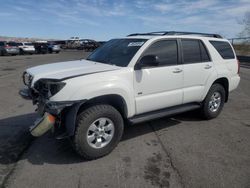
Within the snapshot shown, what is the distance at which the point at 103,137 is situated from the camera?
3875 mm

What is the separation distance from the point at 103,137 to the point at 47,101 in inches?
40.4

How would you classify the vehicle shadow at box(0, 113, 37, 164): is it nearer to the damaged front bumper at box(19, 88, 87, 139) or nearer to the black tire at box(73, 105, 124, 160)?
the damaged front bumper at box(19, 88, 87, 139)

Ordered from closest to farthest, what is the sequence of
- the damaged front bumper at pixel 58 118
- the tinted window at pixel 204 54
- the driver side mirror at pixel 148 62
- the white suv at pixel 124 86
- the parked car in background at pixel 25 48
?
the damaged front bumper at pixel 58 118 < the white suv at pixel 124 86 < the driver side mirror at pixel 148 62 < the tinted window at pixel 204 54 < the parked car in background at pixel 25 48

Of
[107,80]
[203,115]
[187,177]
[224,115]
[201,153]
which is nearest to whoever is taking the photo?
[187,177]

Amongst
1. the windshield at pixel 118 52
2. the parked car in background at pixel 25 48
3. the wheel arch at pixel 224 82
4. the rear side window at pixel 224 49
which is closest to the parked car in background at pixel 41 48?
the parked car in background at pixel 25 48

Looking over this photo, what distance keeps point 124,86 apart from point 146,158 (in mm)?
1166

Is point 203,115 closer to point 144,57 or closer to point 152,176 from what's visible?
point 144,57

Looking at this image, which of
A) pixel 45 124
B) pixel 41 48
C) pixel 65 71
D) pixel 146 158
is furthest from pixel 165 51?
pixel 41 48

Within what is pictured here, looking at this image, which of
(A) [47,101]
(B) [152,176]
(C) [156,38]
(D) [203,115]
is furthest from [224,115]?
(A) [47,101]

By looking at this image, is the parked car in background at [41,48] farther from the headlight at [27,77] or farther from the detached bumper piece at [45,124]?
the detached bumper piece at [45,124]

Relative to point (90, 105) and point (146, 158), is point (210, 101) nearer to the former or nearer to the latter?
point (146, 158)

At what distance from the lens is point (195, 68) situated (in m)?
4.97

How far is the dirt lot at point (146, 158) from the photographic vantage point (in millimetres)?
3221

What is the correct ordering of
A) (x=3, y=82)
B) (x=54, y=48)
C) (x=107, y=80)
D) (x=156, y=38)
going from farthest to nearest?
(x=54, y=48)
(x=3, y=82)
(x=156, y=38)
(x=107, y=80)
